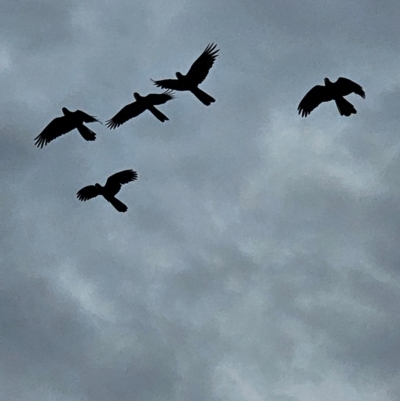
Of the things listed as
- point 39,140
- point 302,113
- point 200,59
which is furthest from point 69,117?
point 302,113

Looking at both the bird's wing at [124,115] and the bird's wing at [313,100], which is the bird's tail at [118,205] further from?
the bird's wing at [313,100]

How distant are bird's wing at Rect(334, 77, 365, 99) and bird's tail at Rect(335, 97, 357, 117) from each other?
0.26 m

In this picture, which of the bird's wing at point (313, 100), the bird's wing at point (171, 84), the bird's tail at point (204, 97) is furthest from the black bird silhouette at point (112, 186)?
the bird's wing at point (313, 100)

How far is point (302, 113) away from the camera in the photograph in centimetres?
3266

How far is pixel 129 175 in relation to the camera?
1412 inches

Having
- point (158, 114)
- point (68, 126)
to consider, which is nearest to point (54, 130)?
point (68, 126)

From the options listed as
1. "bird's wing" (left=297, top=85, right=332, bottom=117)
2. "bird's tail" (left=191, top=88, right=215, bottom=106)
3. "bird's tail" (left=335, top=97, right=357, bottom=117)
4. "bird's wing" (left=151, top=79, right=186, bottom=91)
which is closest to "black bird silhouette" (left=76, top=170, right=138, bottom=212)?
"bird's wing" (left=151, top=79, right=186, bottom=91)

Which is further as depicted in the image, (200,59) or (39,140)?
(39,140)

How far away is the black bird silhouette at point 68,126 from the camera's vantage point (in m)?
33.5

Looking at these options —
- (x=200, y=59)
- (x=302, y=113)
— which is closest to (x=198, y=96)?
(x=200, y=59)

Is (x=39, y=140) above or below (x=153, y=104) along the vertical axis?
below

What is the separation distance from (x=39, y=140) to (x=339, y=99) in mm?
11306

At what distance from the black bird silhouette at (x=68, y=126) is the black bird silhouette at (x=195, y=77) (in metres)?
3.08

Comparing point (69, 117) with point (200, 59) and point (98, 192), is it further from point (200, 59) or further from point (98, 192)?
point (200, 59)
